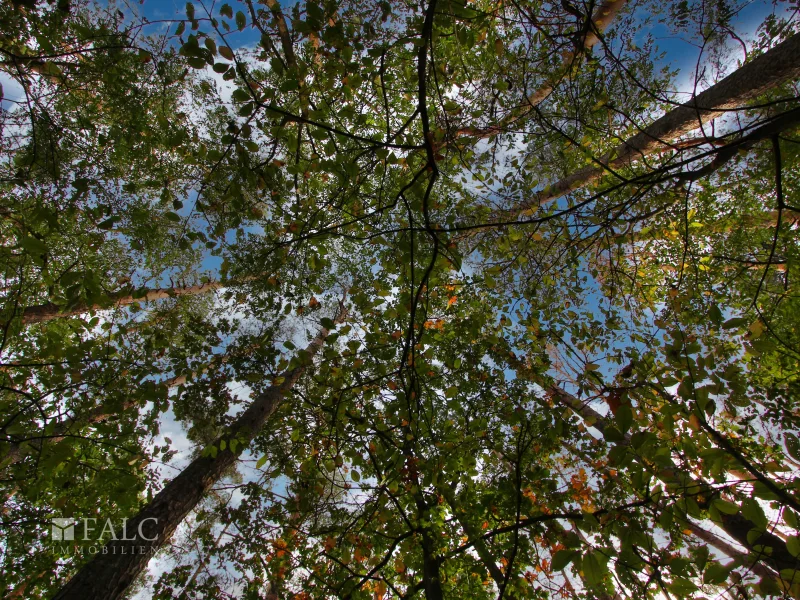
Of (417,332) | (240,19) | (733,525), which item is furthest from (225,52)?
(733,525)

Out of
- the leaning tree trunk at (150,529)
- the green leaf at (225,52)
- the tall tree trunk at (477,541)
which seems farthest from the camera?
the leaning tree trunk at (150,529)

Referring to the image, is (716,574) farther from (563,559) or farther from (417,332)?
(417,332)

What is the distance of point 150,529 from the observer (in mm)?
4176

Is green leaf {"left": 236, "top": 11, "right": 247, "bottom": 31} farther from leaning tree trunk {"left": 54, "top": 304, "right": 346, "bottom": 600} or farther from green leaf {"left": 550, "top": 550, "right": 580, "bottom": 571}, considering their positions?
green leaf {"left": 550, "top": 550, "right": 580, "bottom": 571}

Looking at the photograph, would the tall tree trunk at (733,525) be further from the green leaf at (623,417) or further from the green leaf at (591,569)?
the green leaf at (591,569)

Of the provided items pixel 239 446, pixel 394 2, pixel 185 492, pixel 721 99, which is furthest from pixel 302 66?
pixel 394 2

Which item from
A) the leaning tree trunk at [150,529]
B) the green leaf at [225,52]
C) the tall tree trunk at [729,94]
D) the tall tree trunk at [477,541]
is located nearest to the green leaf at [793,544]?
the tall tree trunk at [477,541]

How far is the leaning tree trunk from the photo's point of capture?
11.4 ft

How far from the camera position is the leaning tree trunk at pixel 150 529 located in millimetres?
3475

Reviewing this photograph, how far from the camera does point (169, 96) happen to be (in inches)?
321

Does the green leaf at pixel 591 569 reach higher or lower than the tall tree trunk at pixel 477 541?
lower

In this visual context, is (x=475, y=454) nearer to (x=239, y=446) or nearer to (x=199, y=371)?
(x=239, y=446)

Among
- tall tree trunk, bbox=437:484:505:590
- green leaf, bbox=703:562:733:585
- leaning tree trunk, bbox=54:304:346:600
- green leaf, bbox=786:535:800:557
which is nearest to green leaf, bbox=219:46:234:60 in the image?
leaning tree trunk, bbox=54:304:346:600

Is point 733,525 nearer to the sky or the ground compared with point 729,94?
nearer to the ground
